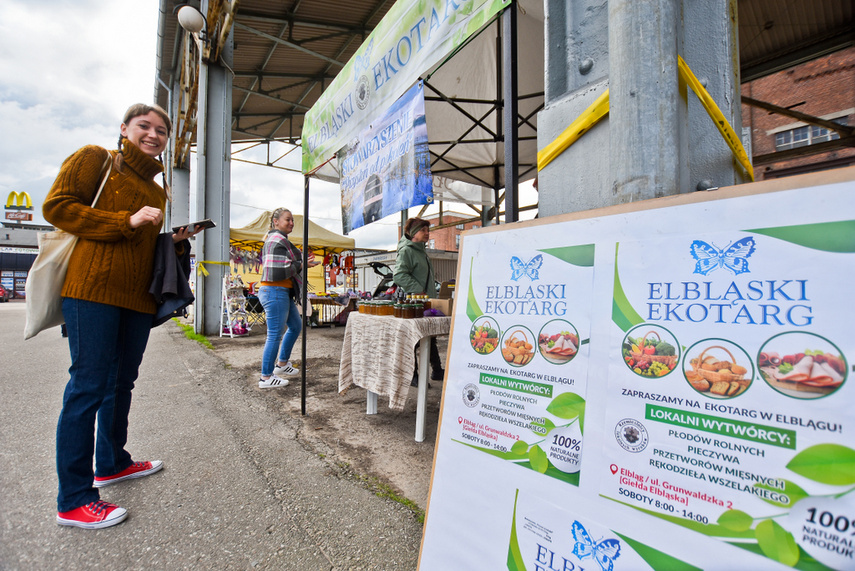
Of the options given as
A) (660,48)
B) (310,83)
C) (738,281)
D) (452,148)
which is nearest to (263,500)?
(738,281)

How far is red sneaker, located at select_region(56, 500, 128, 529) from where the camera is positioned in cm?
181

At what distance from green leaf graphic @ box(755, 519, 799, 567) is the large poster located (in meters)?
1.69

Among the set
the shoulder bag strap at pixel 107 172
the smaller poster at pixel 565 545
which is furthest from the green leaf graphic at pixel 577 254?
the shoulder bag strap at pixel 107 172

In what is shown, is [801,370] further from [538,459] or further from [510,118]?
[510,118]

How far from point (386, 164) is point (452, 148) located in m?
3.58

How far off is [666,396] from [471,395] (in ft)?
1.92

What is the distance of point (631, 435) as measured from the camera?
3.13ft

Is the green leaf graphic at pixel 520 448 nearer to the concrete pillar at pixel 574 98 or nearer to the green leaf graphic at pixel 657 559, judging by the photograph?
the green leaf graphic at pixel 657 559

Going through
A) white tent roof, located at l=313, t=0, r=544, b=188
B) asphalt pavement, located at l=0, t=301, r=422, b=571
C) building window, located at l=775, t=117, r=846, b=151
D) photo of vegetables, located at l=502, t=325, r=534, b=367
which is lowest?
asphalt pavement, located at l=0, t=301, r=422, b=571

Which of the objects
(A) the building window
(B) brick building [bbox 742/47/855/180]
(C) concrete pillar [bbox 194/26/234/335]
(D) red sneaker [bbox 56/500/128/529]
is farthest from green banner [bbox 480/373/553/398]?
(A) the building window

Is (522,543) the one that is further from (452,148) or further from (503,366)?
(452,148)

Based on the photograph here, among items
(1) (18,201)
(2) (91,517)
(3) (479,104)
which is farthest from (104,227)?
(1) (18,201)

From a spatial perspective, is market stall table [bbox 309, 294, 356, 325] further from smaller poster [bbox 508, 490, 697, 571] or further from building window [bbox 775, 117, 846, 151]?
building window [bbox 775, 117, 846, 151]

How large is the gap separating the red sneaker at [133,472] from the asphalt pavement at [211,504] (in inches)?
1.5
